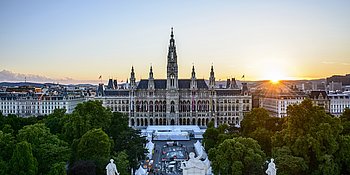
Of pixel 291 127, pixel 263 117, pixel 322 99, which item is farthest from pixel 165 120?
pixel 291 127

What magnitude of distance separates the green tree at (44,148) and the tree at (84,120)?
7070mm

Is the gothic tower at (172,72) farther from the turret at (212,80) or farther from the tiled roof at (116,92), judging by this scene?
the tiled roof at (116,92)

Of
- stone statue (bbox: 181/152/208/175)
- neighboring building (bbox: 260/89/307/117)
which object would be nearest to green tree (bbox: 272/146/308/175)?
stone statue (bbox: 181/152/208/175)

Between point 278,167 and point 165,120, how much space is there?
72.0 metres

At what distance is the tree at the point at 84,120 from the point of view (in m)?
48.7

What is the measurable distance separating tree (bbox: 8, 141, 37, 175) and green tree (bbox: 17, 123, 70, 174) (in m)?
2.19

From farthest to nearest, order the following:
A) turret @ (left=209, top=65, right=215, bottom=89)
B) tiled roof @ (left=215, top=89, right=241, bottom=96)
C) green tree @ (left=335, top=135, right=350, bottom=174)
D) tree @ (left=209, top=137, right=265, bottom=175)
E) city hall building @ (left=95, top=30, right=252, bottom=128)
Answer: tiled roof @ (left=215, top=89, right=241, bottom=96), turret @ (left=209, top=65, right=215, bottom=89), city hall building @ (left=95, top=30, right=252, bottom=128), green tree @ (left=335, top=135, right=350, bottom=174), tree @ (left=209, top=137, right=265, bottom=175)

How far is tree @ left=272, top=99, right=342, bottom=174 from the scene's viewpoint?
38.1 meters

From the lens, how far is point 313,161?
39625 millimetres

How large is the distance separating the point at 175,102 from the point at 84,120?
5952 centimetres

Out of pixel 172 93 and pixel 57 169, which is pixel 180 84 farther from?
pixel 57 169

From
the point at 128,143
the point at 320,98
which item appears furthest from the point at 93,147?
the point at 320,98

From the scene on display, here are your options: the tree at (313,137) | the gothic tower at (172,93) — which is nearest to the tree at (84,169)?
the tree at (313,137)

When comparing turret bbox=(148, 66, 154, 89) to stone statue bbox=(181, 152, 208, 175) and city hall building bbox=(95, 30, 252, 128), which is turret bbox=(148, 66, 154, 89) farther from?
stone statue bbox=(181, 152, 208, 175)
